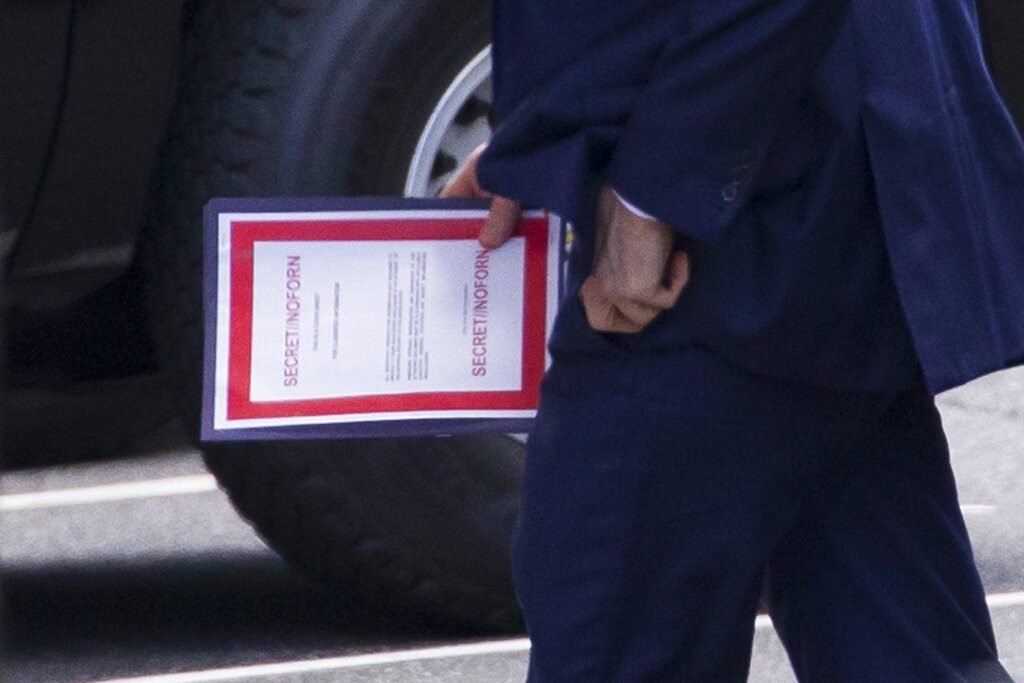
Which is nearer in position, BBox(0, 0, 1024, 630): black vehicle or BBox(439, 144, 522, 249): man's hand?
BBox(439, 144, 522, 249): man's hand

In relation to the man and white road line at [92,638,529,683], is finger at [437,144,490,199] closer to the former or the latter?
the man

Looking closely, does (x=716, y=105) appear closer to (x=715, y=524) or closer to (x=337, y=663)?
(x=715, y=524)

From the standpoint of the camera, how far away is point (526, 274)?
6.89ft

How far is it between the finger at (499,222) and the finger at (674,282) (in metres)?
0.24

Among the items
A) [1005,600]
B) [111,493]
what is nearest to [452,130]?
[1005,600]

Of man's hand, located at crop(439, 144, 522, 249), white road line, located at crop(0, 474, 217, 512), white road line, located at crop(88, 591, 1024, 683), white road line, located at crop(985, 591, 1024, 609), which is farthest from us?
white road line, located at crop(0, 474, 217, 512)

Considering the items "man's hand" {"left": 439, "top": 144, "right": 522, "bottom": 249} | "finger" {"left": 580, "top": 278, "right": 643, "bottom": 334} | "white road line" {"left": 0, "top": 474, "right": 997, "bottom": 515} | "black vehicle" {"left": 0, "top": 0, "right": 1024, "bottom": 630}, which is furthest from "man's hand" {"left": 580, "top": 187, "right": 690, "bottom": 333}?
"white road line" {"left": 0, "top": 474, "right": 997, "bottom": 515}

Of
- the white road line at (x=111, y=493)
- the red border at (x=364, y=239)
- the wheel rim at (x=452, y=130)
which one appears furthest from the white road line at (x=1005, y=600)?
the red border at (x=364, y=239)

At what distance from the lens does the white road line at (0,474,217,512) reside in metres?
4.79

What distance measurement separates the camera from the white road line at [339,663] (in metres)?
3.40

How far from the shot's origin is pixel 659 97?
177 cm

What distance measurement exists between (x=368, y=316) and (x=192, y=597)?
1.89 meters

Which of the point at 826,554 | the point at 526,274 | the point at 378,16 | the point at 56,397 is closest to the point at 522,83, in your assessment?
the point at 526,274

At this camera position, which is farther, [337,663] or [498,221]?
[337,663]
